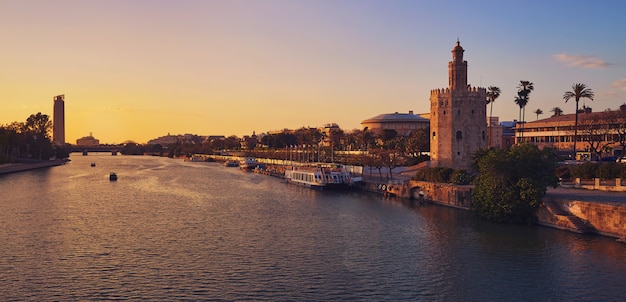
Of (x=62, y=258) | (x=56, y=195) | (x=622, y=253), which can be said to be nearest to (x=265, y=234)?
(x=62, y=258)

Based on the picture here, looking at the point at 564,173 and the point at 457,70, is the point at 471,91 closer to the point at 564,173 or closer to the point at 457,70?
the point at 457,70

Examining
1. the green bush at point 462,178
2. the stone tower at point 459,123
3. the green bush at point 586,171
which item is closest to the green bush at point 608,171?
the green bush at point 586,171

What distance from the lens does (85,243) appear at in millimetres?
43156

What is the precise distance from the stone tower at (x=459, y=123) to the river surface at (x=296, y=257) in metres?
21.8

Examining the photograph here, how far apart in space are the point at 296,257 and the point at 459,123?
167ft

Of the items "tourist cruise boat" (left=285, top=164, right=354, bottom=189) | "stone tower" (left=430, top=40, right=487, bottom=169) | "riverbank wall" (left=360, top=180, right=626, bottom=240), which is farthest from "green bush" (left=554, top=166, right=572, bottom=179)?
"tourist cruise boat" (left=285, top=164, right=354, bottom=189)

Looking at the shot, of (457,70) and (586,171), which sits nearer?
(586,171)

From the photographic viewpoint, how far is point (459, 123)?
83.0 metres

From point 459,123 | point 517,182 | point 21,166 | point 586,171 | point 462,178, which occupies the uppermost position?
point 459,123

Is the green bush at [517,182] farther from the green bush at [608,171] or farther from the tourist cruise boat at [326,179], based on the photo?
the tourist cruise boat at [326,179]

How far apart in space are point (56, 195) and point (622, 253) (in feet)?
231

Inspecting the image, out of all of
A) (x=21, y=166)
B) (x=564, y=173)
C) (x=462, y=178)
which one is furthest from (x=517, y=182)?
(x=21, y=166)

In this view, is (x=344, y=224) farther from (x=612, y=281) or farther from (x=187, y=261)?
(x=612, y=281)

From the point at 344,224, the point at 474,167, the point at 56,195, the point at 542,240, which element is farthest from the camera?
the point at 56,195
